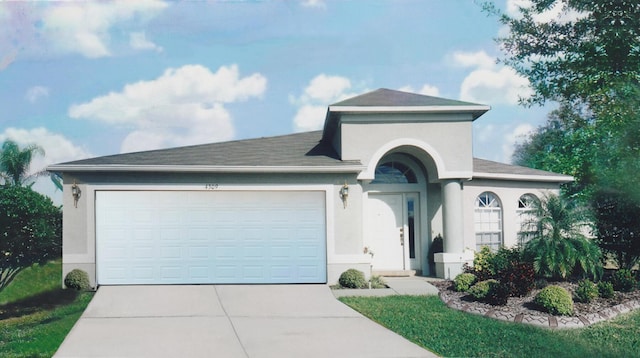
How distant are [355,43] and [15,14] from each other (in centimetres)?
963

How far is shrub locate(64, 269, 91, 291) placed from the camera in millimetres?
14734

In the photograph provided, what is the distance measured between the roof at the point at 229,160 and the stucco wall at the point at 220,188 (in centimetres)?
26

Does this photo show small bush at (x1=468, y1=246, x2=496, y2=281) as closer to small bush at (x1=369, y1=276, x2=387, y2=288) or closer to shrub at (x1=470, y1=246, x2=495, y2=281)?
shrub at (x1=470, y1=246, x2=495, y2=281)

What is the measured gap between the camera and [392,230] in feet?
56.6

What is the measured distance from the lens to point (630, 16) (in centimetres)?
1539

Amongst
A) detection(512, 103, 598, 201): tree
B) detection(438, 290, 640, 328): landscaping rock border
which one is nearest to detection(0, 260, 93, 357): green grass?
detection(438, 290, 640, 328): landscaping rock border

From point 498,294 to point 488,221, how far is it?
6.12 m

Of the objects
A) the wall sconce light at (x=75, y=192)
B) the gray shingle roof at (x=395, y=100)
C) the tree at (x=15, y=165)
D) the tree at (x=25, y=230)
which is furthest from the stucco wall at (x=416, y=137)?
the tree at (x=15, y=165)

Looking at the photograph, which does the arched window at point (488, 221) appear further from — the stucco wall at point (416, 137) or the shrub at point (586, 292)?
the shrub at point (586, 292)

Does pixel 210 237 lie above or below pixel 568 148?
below

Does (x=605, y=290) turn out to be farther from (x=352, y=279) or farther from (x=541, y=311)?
(x=352, y=279)

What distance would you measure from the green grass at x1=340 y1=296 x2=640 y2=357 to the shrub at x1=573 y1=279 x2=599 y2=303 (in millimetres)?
739

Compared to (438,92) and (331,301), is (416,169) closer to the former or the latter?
(438,92)

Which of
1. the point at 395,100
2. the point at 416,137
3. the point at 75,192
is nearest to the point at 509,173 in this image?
the point at 416,137
